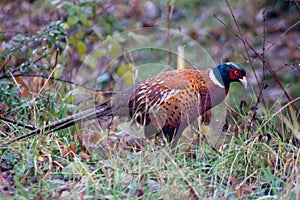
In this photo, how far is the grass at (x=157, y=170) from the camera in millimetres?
4172

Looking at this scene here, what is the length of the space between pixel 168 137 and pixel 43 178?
1.28 metres

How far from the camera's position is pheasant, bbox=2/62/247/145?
5285 millimetres

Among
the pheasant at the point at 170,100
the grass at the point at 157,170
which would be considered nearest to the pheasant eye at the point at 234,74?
the pheasant at the point at 170,100

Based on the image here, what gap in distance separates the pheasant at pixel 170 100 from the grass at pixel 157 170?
248 mm

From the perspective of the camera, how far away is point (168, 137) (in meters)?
5.31

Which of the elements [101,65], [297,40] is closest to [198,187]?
[101,65]

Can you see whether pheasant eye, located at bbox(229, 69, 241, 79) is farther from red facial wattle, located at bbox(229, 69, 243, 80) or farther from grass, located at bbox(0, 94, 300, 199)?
grass, located at bbox(0, 94, 300, 199)

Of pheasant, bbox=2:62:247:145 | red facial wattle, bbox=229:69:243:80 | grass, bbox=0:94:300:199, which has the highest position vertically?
red facial wattle, bbox=229:69:243:80

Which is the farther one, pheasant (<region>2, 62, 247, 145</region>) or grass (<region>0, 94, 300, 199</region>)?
pheasant (<region>2, 62, 247, 145</region>)

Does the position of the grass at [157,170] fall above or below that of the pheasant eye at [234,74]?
below

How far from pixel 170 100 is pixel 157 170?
104 cm

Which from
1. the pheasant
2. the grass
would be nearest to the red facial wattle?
the pheasant

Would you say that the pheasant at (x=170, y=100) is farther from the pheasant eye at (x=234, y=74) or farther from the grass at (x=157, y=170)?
the grass at (x=157, y=170)

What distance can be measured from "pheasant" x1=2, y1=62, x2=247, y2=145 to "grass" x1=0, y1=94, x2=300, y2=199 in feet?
0.81
